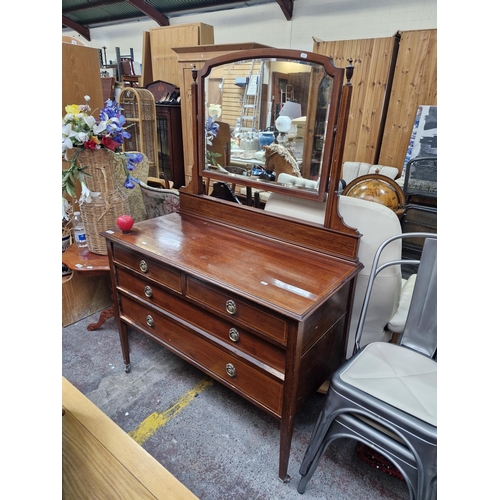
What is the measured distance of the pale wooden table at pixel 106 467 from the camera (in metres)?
0.84

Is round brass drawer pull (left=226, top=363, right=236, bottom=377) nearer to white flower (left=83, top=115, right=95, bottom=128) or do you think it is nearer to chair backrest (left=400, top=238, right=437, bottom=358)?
chair backrest (left=400, top=238, right=437, bottom=358)

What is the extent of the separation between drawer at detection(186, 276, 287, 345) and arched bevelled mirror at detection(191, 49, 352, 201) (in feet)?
1.82

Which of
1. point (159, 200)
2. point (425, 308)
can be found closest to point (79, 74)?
point (159, 200)

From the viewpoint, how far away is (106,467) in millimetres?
904

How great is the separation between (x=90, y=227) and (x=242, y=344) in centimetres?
126

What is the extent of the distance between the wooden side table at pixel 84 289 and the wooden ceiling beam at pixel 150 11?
5.72 m

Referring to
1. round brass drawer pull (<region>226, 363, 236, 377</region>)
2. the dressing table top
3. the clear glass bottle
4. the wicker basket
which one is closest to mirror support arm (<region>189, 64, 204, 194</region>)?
the dressing table top

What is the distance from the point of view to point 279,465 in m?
1.25

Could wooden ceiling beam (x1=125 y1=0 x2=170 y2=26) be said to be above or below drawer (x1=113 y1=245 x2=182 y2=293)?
above

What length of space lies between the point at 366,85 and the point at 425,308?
141 inches

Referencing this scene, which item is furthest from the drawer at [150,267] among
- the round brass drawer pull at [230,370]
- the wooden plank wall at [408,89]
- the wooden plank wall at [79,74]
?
the wooden plank wall at [408,89]

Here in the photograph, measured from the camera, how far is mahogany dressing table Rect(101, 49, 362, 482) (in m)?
1.09

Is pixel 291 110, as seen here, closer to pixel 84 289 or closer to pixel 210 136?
pixel 210 136
